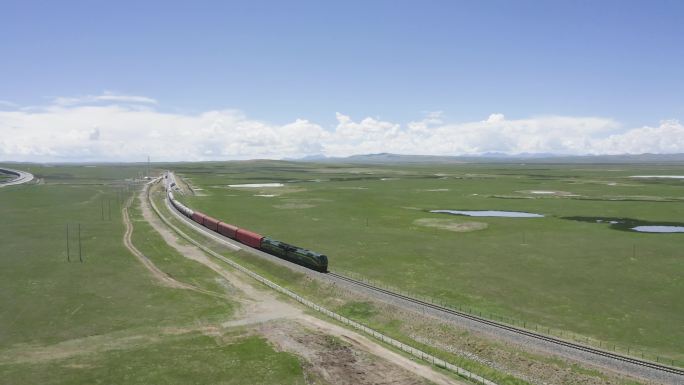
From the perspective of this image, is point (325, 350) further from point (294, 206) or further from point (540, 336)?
point (294, 206)

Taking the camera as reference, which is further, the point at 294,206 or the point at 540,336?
the point at 294,206

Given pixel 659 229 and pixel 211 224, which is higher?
pixel 211 224

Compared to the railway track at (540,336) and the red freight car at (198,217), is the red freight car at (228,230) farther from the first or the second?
the railway track at (540,336)

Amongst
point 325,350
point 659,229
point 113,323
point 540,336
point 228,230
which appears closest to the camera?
point 325,350

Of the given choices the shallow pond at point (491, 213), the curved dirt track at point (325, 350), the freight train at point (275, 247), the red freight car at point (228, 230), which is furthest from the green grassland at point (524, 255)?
the curved dirt track at point (325, 350)

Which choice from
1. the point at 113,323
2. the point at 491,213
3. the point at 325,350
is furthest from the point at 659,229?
the point at 113,323

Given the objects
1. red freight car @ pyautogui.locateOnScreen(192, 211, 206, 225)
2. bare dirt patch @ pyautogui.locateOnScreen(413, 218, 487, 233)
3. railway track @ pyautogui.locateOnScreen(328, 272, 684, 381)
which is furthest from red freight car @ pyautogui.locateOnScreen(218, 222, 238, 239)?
bare dirt patch @ pyautogui.locateOnScreen(413, 218, 487, 233)
